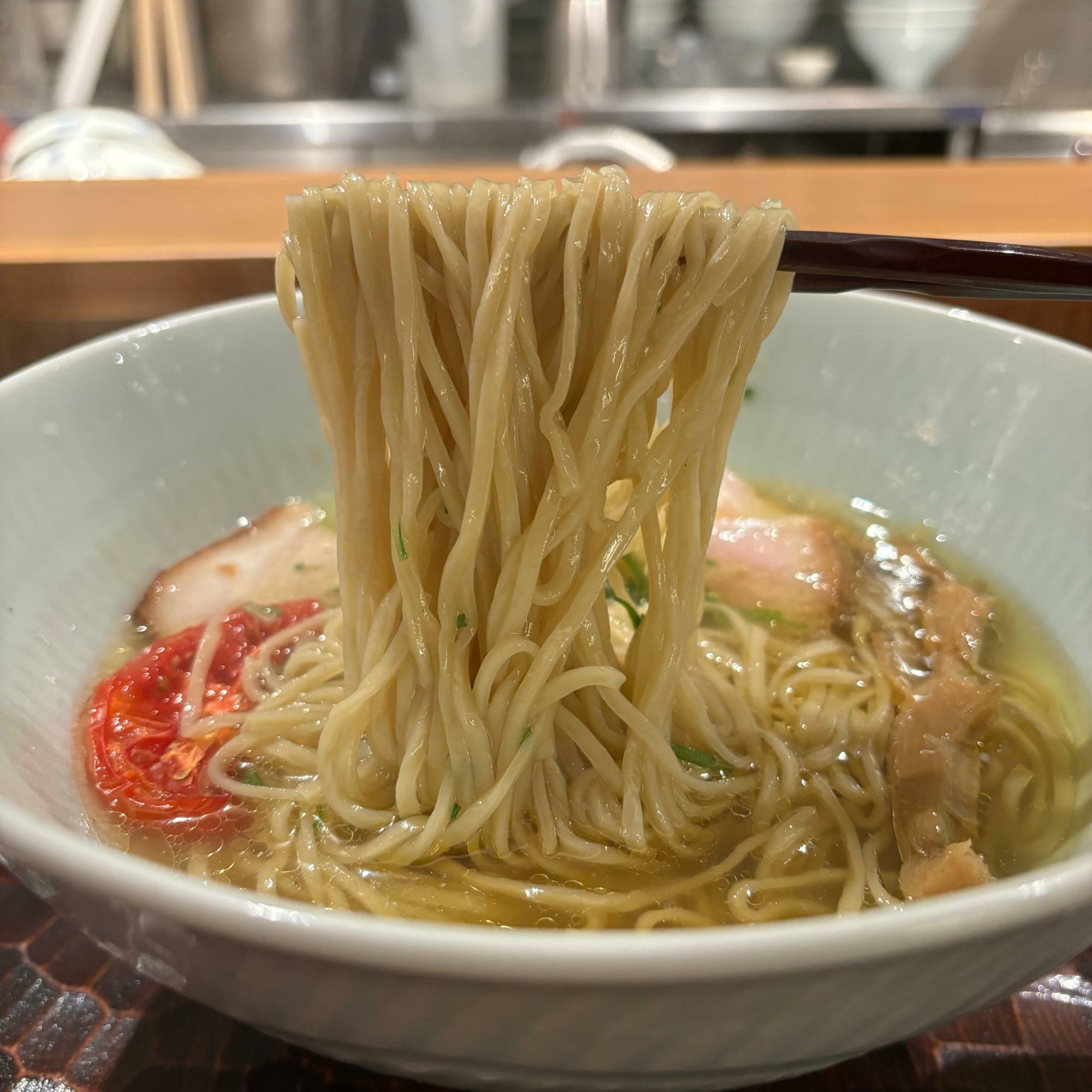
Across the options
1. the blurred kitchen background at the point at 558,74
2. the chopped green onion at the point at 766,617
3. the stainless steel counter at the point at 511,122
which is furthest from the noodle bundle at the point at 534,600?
the stainless steel counter at the point at 511,122

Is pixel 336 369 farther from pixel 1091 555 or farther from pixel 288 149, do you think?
pixel 288 149

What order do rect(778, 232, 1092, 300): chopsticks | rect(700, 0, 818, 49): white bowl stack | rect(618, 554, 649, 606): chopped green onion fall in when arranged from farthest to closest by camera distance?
rect(700, 0, 818, 49): white bowl stack, rect(618, 554, 649, 606): chopped green onion, rect(778, 232, 1092, 300): chopsticks

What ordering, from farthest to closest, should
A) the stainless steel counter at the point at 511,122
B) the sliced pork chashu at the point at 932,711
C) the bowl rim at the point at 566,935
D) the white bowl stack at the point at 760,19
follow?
1. the white bowl stack at the point at 760,19
2. the stainless steel counter at the point at 511,122
3. the sliced pork chashu at the point at 932,711
4. the bowl rim at the point at 566,935

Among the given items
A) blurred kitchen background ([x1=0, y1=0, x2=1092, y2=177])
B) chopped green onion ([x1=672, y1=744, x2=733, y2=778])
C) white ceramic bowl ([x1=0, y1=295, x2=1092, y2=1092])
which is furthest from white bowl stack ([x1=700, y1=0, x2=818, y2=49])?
chopped green onion ([x1=672, y1=744, x2=733, y2=778])

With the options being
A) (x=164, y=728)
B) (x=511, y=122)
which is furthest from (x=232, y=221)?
(x=511, y=122)

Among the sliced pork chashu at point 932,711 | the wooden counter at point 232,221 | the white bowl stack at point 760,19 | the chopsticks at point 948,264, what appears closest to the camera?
the chopsticks at point 948,264

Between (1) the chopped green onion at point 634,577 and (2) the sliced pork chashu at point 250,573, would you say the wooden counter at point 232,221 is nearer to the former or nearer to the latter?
(2) the sliced pork chashu at point 250,573

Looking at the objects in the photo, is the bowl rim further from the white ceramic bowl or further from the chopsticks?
the chopsticks
